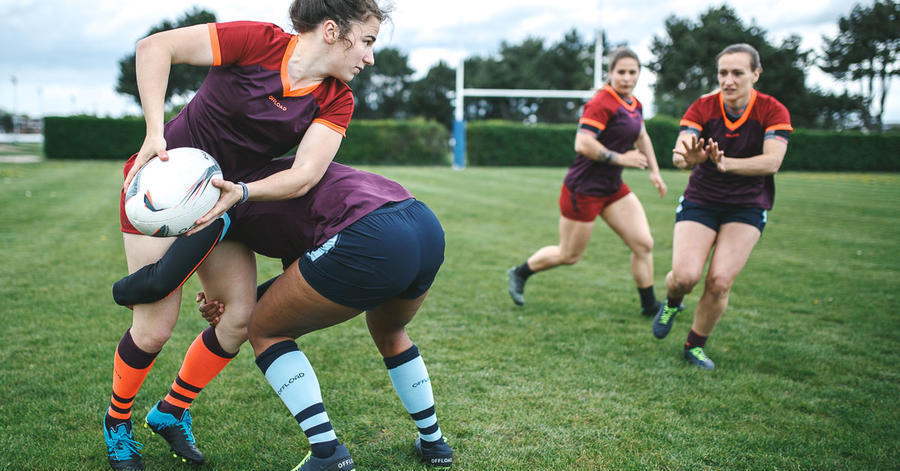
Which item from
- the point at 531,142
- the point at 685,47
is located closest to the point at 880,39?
the point at 685,47

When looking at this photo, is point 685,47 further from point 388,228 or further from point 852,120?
point 388,228

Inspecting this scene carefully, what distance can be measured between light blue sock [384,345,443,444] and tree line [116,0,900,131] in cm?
4722

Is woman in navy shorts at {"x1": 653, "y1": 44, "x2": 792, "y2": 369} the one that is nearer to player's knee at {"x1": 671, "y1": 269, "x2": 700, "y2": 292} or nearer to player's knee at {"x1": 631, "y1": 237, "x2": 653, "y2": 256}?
player's knee at {"x1": 671, "y1": 269, "x2": 700, "y2": 292}

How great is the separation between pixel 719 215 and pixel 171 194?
4.03 m

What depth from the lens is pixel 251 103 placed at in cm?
265

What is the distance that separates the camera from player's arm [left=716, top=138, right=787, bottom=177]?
4.52m

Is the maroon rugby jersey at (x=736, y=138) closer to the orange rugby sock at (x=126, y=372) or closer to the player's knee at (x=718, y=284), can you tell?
the player's knee at (x=718, y=284)

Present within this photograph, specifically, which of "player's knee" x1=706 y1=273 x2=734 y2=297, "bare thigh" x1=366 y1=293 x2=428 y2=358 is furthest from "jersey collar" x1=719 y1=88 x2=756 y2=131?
"bare thigh" x1=366 y1=293 x2=428 y2=358

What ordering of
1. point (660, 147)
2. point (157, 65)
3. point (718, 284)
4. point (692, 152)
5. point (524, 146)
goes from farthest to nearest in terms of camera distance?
point (660, 147)
point (524, 146)
point (718, 284)
point (692, 152)
point (157, 65)

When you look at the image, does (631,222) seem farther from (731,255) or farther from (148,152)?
(148,152)

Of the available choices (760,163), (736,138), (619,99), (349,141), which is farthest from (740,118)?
(349,141)

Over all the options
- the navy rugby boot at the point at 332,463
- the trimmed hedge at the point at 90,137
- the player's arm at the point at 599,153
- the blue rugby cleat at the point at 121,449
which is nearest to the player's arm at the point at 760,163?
the player's arm at the point at 599,153

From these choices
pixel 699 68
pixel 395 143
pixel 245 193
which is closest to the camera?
pixel 245 193

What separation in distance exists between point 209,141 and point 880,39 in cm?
6498
